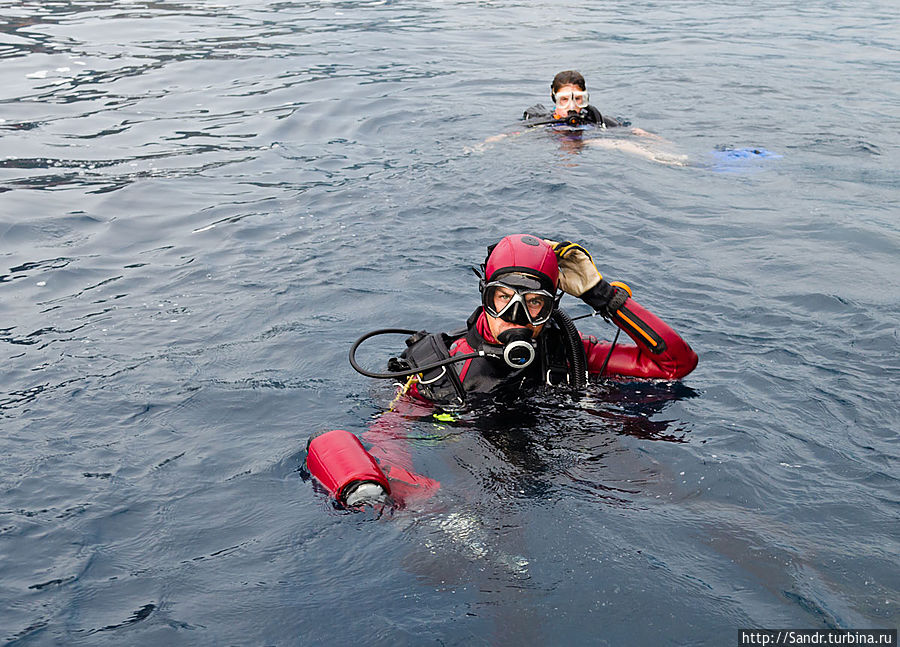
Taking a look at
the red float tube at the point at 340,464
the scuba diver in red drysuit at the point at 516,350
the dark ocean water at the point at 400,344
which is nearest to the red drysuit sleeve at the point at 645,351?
the scuba diver in red drysuit at the point at 516,350

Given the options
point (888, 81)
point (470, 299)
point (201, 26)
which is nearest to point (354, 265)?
point (470, 299)

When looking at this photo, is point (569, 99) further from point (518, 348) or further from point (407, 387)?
point (518, 348)

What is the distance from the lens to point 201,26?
21.4 meters

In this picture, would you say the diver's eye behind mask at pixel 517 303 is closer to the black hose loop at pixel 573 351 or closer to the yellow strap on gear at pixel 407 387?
the black hose loop at pixel 573 351

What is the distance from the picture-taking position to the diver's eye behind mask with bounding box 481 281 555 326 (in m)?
4.57

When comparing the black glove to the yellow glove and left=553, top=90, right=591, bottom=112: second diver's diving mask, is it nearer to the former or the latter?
the yellow glove

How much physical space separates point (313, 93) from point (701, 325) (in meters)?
10.4

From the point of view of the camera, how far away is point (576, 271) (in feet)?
16.3

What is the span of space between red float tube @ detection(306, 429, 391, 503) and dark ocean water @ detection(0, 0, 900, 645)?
20 cm

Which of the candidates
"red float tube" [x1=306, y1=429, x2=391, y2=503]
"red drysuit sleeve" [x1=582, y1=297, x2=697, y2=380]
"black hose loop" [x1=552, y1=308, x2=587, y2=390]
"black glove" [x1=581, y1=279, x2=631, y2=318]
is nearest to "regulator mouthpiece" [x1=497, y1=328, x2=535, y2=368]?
"black hose loop" [x1=552, y1=308, x2=587, y2=390]

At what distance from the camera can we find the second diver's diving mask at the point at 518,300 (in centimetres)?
457

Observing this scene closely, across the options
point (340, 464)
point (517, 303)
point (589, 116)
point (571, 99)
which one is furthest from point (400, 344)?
point (589, 116)

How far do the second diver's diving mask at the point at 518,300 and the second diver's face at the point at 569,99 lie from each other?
7502 millimetres

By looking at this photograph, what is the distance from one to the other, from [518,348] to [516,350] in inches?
0.7
